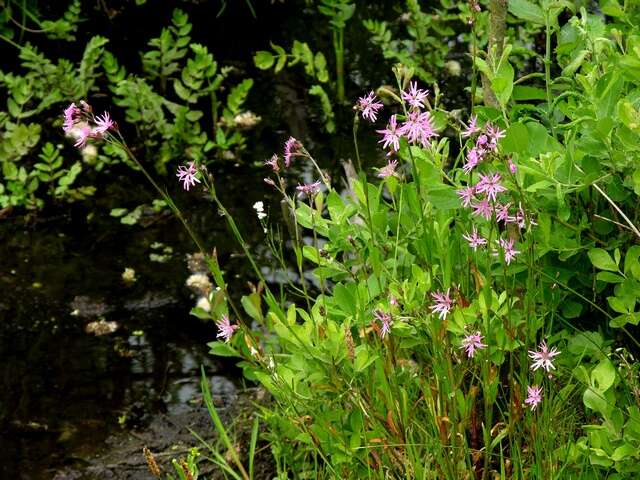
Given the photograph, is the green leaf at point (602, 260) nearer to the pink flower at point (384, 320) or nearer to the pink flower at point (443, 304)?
the pink flower at point (443, 304)

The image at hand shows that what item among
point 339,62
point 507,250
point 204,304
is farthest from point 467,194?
point 339,62

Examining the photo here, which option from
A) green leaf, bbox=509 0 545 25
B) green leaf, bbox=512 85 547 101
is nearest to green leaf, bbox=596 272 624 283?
green leaf, bbox=512 85 547 101

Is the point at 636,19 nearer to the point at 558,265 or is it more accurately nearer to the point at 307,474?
the point at 558,265

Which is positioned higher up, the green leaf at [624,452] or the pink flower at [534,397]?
the pink flower at [534,397]

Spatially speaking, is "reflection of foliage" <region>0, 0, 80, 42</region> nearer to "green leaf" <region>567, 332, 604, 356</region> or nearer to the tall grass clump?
the tall grass clump

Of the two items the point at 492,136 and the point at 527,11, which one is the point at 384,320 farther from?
the point at 527,11

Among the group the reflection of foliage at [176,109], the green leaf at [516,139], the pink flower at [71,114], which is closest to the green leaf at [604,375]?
the green leaf at [516,139]
